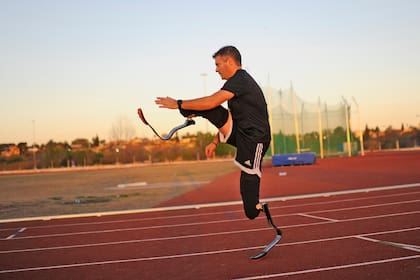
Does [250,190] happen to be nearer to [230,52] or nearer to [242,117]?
[242,117]

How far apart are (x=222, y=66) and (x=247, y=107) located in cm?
44

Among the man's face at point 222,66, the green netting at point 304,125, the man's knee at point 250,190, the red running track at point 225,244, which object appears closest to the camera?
the man's face at point 222,66

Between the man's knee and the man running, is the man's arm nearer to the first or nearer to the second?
the man running

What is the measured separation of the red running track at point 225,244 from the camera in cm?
523

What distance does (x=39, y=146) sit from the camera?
8712cm

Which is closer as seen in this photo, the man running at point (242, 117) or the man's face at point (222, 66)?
the man running at point (242, 117)

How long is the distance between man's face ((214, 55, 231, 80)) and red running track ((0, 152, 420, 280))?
2010 millimetres

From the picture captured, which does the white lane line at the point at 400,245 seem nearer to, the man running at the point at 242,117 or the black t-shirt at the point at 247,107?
the man running at the point at 242,117

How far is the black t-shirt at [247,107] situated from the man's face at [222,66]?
4.0 inches

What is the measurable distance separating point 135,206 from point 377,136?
216 feet

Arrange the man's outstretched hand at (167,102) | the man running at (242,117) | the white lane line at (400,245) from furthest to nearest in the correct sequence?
the white lane line at (400,245) → the man running at (242,117) → the man's outstretched hand at (167,102)

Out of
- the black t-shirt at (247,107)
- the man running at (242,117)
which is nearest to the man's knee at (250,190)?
the man running at (242,117)

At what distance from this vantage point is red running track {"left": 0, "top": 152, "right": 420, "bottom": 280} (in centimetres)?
523

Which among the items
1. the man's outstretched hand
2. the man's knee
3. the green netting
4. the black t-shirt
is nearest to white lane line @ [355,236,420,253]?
the man's knee
